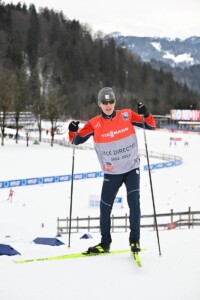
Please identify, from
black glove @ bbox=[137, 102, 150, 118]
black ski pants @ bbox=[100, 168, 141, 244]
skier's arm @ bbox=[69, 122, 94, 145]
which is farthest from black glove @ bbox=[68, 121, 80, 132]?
black glove @ bbox=[137, 102, 150, 118]

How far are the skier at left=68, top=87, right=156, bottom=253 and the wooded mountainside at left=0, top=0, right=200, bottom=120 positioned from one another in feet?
352

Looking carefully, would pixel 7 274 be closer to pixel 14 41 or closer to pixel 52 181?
pixel 52 181

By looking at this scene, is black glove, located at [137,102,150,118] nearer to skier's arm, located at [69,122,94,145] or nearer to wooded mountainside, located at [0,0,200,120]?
skier's arm, located at [69,122,94,145]

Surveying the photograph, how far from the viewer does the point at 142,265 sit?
4.61m

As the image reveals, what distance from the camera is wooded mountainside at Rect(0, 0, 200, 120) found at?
12888 cm

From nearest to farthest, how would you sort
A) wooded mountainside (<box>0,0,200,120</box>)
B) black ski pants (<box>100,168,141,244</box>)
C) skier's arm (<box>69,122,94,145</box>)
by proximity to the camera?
black ski pants (<box>100,168,141,244</box>) → skier's arm (<box>69,122,94,145</box>) → wooded mountainside (<box>0,0,200,120</box>)

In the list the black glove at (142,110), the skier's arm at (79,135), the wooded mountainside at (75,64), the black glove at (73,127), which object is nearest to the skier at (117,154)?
the black glove at (142,110)

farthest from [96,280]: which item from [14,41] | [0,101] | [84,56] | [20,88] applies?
[84,56]

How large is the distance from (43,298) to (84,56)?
506 feet

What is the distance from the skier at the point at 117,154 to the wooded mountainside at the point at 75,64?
107 meters

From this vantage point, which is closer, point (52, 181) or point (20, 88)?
point (52, 181)

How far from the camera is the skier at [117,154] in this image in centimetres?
534

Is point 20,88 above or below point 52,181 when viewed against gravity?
above

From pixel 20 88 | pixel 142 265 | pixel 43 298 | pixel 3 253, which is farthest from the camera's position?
pixel 20 88
